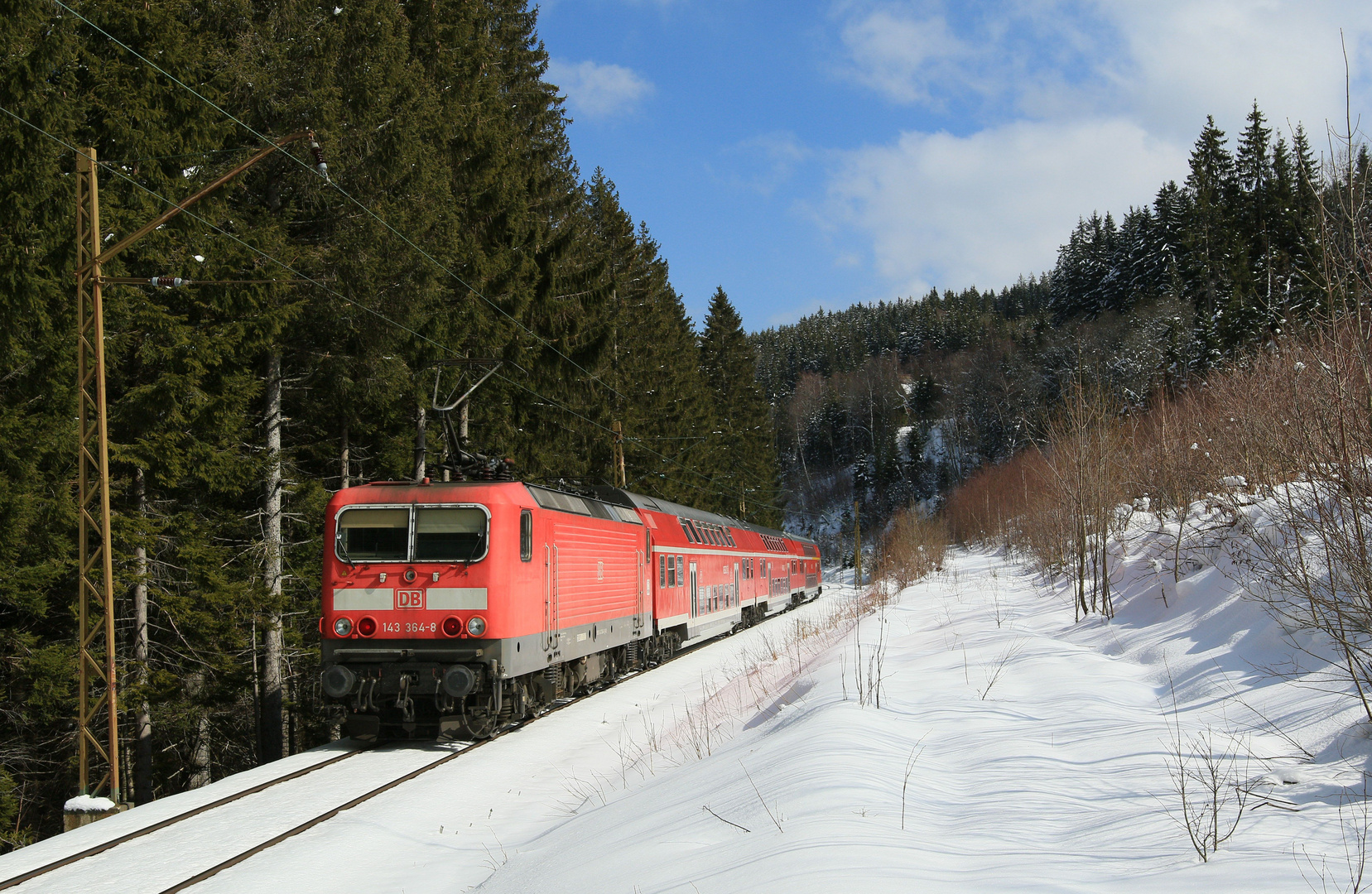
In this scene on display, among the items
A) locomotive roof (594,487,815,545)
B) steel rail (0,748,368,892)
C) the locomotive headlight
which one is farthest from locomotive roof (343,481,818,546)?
steel rail (0,748,368,892)

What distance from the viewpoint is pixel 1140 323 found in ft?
204

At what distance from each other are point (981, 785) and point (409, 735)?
7436mm

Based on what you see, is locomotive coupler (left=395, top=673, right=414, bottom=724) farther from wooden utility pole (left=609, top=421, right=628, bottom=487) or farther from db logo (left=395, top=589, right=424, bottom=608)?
wooden utility pole (left=609, top=421, right=628, bottom=487)

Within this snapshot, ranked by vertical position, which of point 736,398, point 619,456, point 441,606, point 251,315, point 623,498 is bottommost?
point 441,606

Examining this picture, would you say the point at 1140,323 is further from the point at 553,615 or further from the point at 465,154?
the point at 553,615

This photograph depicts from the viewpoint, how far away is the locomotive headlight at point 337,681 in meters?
9.88

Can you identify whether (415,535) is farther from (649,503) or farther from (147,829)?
(649,503)

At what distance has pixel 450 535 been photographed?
34.2ft

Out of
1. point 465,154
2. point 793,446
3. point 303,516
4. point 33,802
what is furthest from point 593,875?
point 793,446

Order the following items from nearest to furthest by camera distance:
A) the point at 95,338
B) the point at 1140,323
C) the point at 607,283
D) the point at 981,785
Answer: the point at 981,785, the point at 95,338, the point at 607,283, the point at 1140,323

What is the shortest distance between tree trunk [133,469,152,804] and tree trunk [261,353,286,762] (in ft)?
5.50

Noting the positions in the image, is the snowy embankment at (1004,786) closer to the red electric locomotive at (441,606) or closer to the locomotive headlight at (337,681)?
the red electric locomotive at (441,606)

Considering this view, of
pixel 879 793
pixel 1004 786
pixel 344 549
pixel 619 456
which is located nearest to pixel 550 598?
pixel 344 549

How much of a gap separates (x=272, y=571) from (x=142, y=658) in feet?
7.33
